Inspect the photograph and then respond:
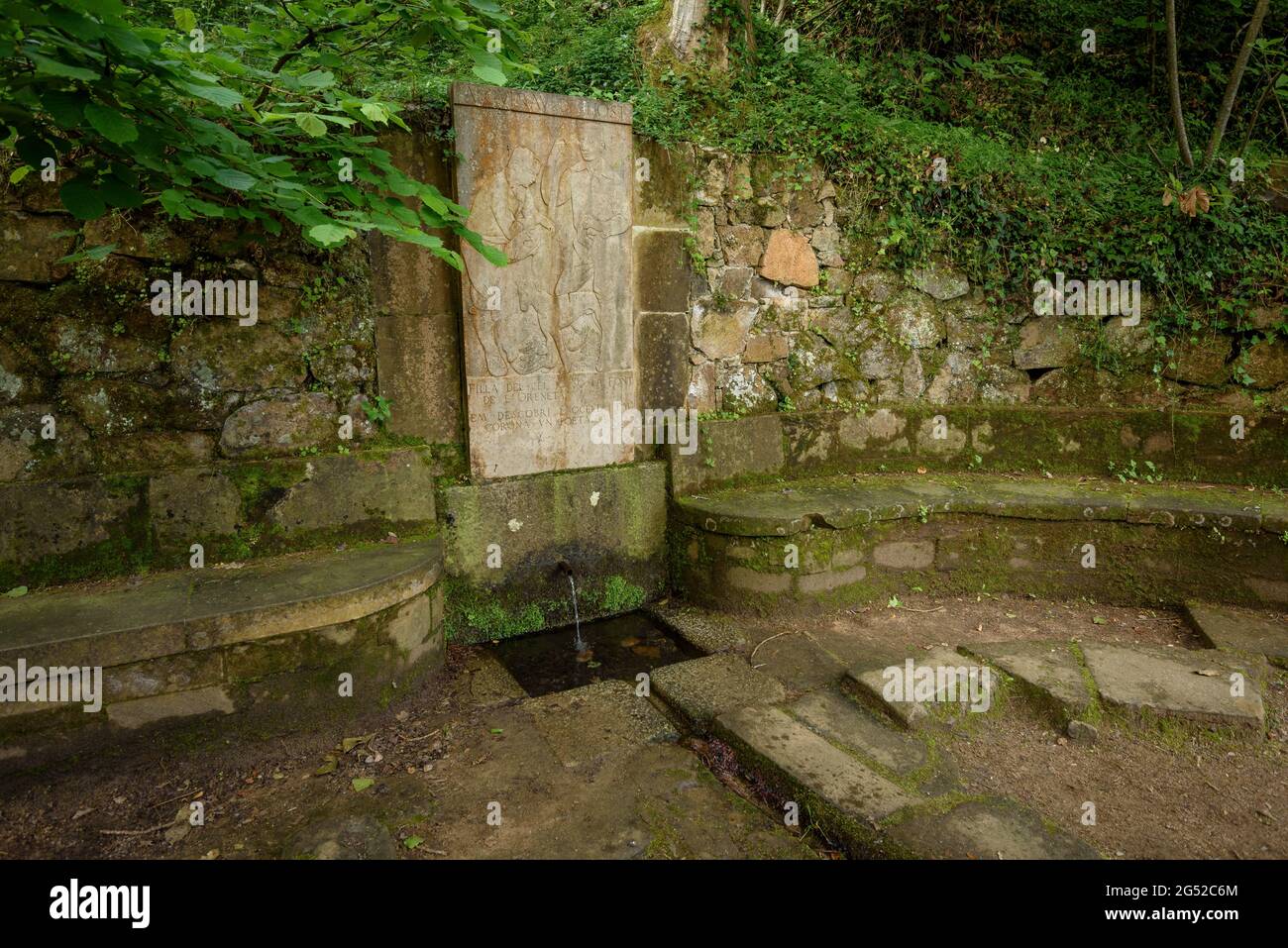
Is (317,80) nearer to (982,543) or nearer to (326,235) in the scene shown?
(326,235)

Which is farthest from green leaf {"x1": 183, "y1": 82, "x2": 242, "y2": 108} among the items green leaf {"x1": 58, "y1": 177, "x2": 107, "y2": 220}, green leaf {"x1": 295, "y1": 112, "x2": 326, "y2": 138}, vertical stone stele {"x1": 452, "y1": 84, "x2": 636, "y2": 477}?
vertical stone stele {"x1": 452, "y1": 84, "x2": 636, "y2": 477}

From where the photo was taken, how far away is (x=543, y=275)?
3705mm

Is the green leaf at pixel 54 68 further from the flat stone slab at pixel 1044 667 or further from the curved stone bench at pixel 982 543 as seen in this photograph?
the flat stone slab at pixel 1044 667

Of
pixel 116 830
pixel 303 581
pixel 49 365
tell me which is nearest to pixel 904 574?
pixel 303 581

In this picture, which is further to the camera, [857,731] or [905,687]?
[905,687]

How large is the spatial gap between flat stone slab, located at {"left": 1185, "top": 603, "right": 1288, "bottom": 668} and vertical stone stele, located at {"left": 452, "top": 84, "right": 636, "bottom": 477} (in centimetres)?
317

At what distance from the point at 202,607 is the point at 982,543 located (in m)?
3.92

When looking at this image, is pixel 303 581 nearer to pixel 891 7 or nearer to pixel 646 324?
pixel 646 324

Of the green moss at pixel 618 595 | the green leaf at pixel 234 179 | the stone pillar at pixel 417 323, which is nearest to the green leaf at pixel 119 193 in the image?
the green leaf at pixel 234 179

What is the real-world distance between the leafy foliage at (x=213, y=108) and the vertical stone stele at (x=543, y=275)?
46 cm

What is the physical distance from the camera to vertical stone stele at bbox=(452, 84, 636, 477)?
138 inches

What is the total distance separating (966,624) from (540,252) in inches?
118

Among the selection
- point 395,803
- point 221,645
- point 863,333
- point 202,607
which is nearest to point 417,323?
point 202,607

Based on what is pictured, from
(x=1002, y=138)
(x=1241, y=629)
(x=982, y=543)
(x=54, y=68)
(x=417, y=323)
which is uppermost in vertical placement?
(x=1002, y=138)
